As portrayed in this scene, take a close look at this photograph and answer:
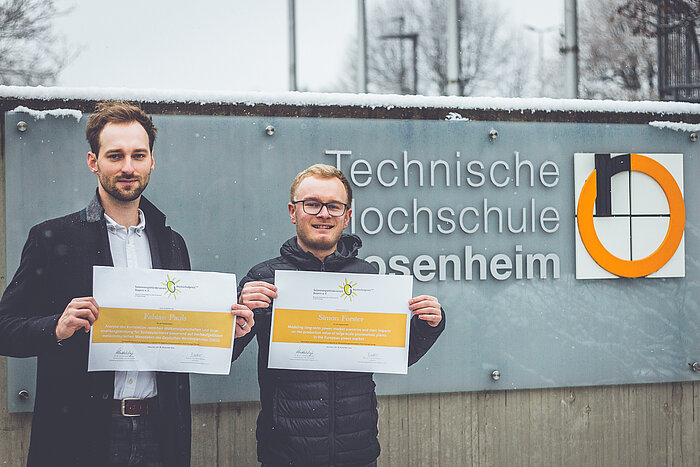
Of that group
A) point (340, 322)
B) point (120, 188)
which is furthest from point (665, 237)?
point (120, 188)

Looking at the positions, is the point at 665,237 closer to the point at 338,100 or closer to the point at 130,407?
the point at 338,100

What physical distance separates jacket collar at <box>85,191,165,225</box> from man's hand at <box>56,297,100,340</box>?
1.09 ft

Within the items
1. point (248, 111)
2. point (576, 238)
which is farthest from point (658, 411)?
point (248, 111)

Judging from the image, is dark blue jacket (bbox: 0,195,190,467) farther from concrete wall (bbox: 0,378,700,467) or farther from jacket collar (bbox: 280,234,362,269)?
concrete wall (bbox: 0,378,700,467)

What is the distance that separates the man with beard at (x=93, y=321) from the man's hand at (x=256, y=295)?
0.04m

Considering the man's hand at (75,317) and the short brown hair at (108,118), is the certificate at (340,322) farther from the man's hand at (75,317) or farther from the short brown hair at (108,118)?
the short brown hair at (108,118)

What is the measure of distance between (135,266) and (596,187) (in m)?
2.74

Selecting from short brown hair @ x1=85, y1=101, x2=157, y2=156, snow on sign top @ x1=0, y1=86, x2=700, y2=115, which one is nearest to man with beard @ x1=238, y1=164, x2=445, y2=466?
short brown hair @ x1=85, y1=101, x2=157, y2=156

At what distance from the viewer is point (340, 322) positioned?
3139 millimetres

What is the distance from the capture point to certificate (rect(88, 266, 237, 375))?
282 centimetres

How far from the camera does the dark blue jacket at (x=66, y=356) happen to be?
2.77 m

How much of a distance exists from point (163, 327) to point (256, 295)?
1.21ft

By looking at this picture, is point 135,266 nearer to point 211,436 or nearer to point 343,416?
point 343,416

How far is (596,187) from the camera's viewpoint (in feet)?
14.6
